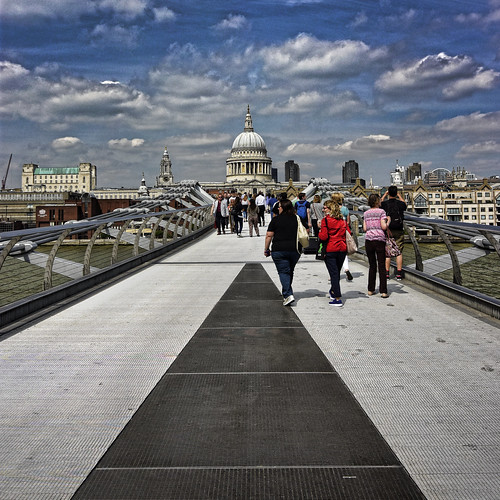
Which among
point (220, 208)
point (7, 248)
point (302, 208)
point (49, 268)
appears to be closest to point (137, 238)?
point (302, 208)

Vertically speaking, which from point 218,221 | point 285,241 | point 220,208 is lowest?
point 285,241

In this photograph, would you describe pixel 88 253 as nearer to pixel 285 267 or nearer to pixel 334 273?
pixel 285 267

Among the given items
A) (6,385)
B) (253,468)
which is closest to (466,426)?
(253,468)

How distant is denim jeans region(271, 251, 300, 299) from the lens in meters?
8.53

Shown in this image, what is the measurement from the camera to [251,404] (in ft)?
14.3

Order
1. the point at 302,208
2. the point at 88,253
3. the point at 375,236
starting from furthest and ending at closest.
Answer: the point at 302,208
the point at 88,253
the point at 375,236

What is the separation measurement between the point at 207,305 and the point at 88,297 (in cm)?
215

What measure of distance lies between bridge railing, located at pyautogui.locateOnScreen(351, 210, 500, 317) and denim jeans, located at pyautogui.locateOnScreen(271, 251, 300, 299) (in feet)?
8.20

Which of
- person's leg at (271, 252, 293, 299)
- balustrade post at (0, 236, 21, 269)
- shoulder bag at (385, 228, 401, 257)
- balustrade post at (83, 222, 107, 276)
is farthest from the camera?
balustrade post at (83, 222, 107, 276)

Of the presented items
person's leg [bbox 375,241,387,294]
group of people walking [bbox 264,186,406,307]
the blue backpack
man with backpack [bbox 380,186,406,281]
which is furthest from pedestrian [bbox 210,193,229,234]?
person's leg [bbox 375,241,387,294]

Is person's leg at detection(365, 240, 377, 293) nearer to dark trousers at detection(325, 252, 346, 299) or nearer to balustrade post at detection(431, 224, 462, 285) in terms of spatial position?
dark trousers at detection(325, 252, 346, 299)

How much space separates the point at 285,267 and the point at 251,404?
4.39 meters

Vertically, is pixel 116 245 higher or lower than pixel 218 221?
lower

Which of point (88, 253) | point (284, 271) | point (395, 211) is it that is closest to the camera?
point (284, 271)
